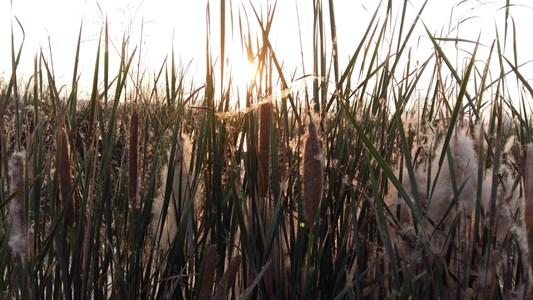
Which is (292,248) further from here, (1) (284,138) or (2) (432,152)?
(2) (432,152)

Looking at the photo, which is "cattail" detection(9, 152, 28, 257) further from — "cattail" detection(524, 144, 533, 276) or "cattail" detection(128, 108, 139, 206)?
"cattail" detection(524, 144, 533, 276)

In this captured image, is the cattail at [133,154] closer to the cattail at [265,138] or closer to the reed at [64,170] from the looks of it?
the reed at [64,170]

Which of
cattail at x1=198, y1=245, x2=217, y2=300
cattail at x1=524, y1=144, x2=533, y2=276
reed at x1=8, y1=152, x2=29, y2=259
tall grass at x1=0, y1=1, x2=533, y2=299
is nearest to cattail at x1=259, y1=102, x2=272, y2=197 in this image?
tall grass at x1=0, y1=1, x2=533, y2=299

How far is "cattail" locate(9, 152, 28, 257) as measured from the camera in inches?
37.7

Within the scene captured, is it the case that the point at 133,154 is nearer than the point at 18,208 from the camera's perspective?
No

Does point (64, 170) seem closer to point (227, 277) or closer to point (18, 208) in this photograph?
point (18, 208)

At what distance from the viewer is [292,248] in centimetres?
123

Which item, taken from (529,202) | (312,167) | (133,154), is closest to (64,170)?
(133,154)

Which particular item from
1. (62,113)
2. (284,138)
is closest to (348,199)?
(284,138)

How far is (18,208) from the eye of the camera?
3.22 feet

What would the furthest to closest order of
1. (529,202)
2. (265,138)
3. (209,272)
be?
1. (265,138)
2. (209,272)
3. (529,202)

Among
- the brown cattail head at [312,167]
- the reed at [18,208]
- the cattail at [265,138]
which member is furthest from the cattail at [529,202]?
the reed at [18,208]

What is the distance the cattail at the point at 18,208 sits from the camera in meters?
0.96

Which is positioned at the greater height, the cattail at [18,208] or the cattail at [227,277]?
the cattail at [18,208]
